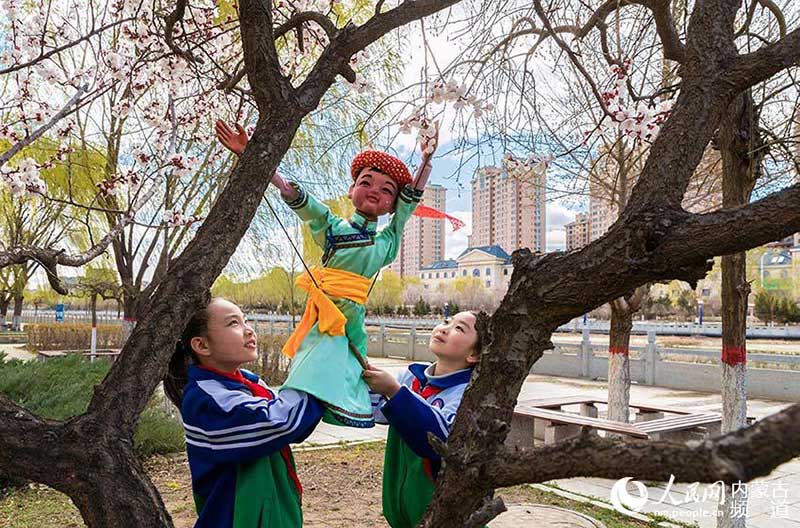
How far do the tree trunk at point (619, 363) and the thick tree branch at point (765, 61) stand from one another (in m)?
5.14

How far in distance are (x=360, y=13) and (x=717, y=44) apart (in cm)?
733

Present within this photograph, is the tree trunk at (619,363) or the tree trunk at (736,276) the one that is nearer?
the tree trunk at (736,276)

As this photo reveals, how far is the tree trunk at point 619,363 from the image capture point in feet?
22.2

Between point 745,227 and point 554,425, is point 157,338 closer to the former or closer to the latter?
point 745,227

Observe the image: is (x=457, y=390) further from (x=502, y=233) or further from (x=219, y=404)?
(x=502, y=233)

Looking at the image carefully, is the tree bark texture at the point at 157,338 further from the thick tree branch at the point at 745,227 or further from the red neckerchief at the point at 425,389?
the thick tree branch at the point at 745,227

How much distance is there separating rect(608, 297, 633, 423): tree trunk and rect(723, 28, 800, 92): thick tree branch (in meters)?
5.14

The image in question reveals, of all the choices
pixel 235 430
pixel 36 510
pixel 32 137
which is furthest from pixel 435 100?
pixel 36 510

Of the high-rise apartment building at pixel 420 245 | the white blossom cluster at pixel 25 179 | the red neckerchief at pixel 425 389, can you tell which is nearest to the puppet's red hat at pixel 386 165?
the red neckerchief at pixel 425 389

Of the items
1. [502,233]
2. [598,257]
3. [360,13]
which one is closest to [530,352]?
[598,257]

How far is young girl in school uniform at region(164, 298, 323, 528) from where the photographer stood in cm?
178

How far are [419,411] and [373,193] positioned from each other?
2.95 feet

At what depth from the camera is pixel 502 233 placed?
11414 mm

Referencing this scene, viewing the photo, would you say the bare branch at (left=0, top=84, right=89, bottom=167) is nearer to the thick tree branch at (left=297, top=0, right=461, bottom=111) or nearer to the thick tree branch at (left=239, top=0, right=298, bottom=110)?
the thick tree branch at (left=239, top=0, right=298, bottom=110)
